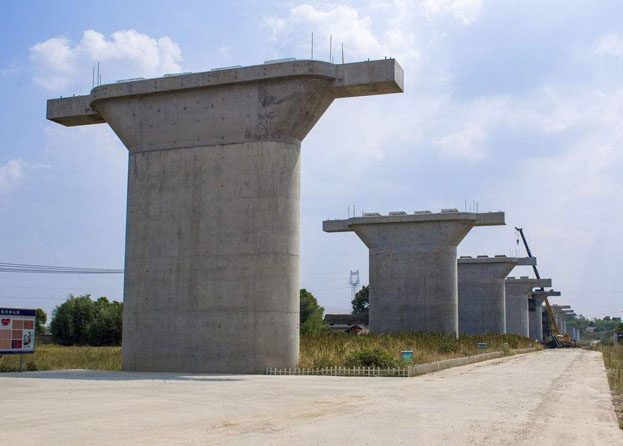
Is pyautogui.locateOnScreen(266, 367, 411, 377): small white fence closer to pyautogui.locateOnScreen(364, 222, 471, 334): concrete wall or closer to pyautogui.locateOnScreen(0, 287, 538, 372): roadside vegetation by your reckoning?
pyautogui.locateOnScreen(0, 287, 538, 372): roadside vegetation

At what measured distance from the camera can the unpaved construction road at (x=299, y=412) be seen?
28.4 feet

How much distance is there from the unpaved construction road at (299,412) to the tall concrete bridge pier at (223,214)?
8.72ft

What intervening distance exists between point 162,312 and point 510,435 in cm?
1364

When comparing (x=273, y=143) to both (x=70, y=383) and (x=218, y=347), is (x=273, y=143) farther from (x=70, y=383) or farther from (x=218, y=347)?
(x=70, y=383)

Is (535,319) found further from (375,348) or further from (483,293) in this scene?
(375,348)

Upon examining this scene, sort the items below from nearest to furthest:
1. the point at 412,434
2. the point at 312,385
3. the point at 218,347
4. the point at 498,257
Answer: the point at 412,434 < the point at 312,385 < the point at 218,347 < the point at 498,257

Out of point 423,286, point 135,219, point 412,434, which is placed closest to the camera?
point 412,434

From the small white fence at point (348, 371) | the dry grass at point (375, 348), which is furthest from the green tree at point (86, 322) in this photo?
the small white fence at point (348, 371)

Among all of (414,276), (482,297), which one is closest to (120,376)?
(414,276)

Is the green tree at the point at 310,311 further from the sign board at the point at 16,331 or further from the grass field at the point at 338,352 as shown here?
the sign board at the point at 16,331

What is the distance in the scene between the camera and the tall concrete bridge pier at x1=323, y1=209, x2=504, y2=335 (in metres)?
42.7

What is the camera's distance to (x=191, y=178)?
21109mm

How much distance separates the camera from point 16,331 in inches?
790

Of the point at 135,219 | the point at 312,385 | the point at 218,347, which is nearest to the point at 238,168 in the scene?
the point at 135,219
